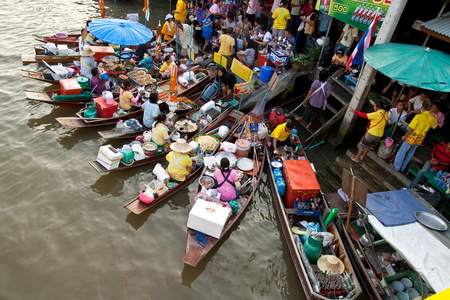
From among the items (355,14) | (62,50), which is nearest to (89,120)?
(62,50)

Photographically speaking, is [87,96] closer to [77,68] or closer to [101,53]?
[77,68]

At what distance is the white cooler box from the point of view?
847 cm

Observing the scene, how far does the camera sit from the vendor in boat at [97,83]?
11119mm

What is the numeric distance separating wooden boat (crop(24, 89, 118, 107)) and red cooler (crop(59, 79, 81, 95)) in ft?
0.68

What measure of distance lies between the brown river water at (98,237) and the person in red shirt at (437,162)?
10.2 ft

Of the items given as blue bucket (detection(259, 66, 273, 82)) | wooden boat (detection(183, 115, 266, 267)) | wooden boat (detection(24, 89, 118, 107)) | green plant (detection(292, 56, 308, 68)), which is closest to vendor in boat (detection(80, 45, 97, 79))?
wooden boat (detection(24, 89, 118, 107))

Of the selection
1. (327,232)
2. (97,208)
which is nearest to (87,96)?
(97,208)

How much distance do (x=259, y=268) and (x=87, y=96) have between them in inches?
344

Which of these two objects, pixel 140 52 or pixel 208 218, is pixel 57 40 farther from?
pixel 208 218

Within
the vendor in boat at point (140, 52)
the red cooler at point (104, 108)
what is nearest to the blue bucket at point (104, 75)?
the red cooler at point (104, 108)

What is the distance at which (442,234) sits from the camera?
6250 mm

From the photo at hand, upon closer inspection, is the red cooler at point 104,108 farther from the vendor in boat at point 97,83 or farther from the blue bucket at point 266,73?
the blue bucket at point 266,73

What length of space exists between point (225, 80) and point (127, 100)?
391 centimetres

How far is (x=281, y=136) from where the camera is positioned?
32.1 ft
